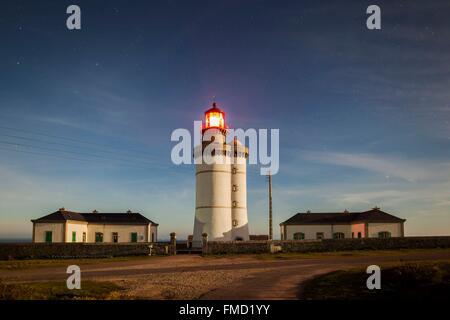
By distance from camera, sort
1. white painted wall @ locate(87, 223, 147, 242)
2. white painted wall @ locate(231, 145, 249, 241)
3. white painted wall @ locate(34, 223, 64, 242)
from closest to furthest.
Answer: white painted wall @ locate(231, 145, 249, 241)
white painted wall @ locate(34, 223, 64, 242)
white painted wall @ locate(87, 223, 147, 242)

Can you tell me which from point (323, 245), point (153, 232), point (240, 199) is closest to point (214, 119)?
point (240, 199)

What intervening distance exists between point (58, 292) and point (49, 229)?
106 ft

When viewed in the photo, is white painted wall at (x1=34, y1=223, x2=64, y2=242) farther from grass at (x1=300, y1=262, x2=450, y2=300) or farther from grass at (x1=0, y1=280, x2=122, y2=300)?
grass at (x1=300, y1=262, x2=450, y2=300)

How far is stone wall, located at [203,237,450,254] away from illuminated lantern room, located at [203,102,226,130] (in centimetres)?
1153

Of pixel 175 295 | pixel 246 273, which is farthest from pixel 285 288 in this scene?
pixel 246 273

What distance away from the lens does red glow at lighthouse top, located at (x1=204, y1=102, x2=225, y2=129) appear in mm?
40875

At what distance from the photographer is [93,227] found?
47.8m

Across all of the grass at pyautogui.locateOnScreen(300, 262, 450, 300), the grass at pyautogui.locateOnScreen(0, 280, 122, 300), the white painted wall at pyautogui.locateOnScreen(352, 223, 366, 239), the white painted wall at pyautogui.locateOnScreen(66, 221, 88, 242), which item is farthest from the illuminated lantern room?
Answer: the grass at pyautogui.locateOnScreen(0, 280, 122, 300)

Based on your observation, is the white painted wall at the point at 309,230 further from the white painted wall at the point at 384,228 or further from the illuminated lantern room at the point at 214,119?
the illuminated lantern room at the point at 214,119

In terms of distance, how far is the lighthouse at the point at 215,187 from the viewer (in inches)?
1576

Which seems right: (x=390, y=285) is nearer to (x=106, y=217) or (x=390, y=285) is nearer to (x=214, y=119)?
(x=214, y=119)

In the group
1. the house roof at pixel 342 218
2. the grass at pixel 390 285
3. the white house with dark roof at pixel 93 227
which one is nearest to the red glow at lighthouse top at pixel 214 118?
the white house with dark roof at pixel 93 227

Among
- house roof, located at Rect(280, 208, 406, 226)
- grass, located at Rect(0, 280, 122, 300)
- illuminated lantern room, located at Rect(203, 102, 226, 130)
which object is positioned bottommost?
grass, located at Rect(0, 280, 122, 300)

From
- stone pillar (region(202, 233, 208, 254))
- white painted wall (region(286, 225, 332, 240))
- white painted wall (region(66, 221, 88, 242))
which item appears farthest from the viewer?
white painted wall (region(286, 225, 332, 240))
